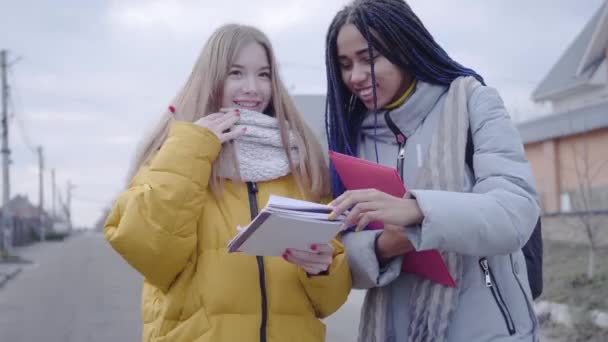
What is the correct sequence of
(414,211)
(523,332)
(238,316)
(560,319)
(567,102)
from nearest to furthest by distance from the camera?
(414,211) < (523,332) < (238,316) < (560,319) < (567,102)

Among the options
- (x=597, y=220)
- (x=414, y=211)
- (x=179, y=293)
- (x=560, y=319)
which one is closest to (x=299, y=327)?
(x=179, y=293)

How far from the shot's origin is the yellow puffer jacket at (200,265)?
2.02 metres

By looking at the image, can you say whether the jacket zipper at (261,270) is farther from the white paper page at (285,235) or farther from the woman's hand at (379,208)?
the woman's hand at (379,208)

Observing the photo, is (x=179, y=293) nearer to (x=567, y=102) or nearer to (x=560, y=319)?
(x=560, y=319)

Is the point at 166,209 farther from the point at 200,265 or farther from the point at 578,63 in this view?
the point at 578,63

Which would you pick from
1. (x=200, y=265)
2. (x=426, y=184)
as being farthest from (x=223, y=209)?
(x=426, y=184)

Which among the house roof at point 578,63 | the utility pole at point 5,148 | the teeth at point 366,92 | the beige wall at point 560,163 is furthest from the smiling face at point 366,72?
the utility pole at point 5,148

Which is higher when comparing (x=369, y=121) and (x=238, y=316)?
(x=369, y=121)

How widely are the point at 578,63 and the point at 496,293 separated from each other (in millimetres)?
26246

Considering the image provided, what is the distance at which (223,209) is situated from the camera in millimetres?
2211

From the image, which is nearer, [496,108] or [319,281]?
[496,108]

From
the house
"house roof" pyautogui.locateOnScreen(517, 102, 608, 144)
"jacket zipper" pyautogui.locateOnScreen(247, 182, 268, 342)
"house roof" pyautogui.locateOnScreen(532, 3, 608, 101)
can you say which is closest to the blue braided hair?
"jacket zipper" pyautogui.locateOnScreen(247, 182, 268, 342)

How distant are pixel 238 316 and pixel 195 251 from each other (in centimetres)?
25

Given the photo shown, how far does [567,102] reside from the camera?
25.8m
